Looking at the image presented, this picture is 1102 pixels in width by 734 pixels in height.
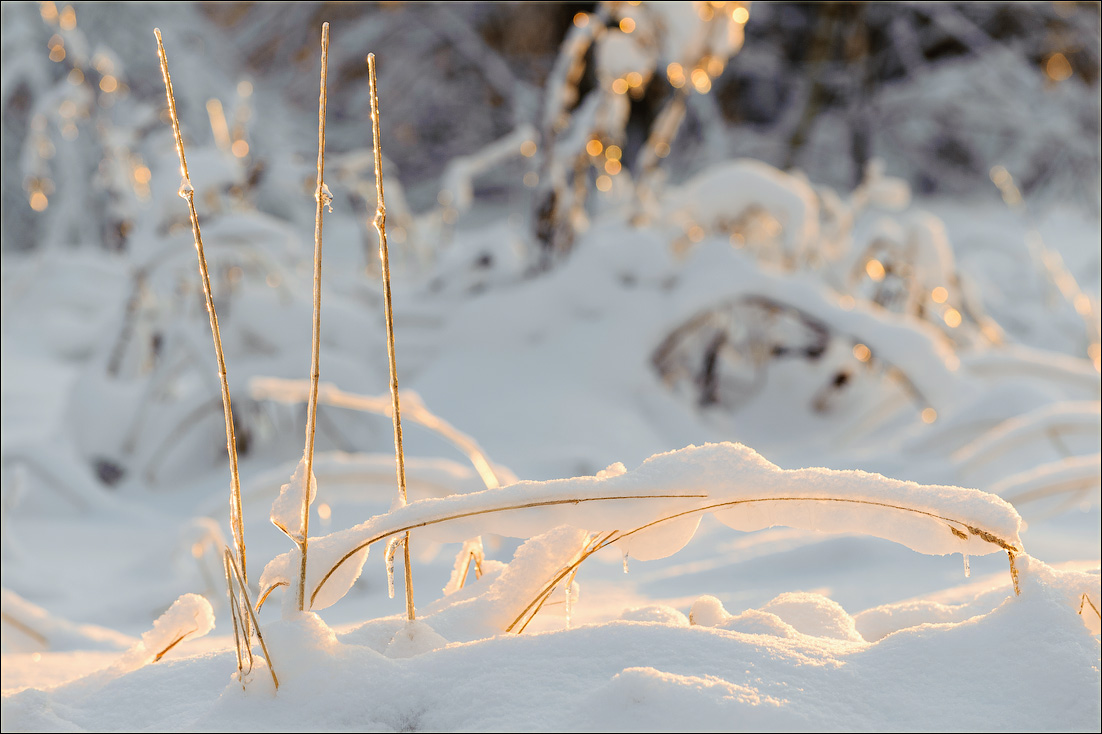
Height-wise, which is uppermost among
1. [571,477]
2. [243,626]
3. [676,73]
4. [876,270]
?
[676,73]

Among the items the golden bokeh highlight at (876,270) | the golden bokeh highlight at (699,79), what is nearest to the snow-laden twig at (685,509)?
the golden bokeh highlight at (699,79)

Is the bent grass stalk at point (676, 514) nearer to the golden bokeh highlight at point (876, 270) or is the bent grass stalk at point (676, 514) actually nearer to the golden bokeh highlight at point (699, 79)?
the golden bokeh highlight at point (699, 79)

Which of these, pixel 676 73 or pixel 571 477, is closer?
pixel 571 477

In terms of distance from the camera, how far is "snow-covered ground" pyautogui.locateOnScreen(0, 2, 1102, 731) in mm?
437

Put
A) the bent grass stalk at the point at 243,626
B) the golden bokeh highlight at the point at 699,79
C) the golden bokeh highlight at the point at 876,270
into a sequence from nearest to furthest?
the bent grass stalk at the point at 243,626
the golden bokeh highlight at the point at 699,79
the golden bokeh highlight at the point at 876,270

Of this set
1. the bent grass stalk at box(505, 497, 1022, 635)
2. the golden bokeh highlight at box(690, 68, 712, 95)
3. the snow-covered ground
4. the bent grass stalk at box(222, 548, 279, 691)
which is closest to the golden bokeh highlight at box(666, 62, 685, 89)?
the golden bokeh highlight at box(690, 68, 712, 95)

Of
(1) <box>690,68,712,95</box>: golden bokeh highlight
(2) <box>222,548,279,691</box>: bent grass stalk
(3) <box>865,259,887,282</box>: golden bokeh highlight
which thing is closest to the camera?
(2) <box>222,548,279,691</box>: bent grass stalk

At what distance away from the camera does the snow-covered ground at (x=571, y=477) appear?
1.43 feet

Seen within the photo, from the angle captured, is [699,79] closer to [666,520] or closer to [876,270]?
[876,270]

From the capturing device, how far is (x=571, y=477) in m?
0.70

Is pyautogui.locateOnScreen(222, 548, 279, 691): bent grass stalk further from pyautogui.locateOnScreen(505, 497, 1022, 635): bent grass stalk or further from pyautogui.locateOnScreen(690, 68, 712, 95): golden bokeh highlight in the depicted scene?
pyautogui.locateOnScreen(690, 68, 712, 95): golden bokeh highlight

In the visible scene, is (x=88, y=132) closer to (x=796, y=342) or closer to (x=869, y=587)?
(x=796, y=342)

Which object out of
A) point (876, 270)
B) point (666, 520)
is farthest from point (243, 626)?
point (876, 270)

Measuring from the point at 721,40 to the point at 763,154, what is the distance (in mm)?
3271
